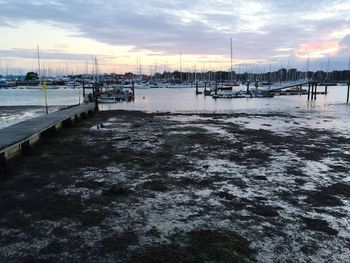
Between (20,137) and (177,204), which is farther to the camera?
(20,137)

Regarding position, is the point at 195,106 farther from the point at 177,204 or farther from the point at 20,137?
the point at 177,204

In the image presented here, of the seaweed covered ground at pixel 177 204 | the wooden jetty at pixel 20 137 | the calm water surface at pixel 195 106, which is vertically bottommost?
the calm water surface at pixel 195 106

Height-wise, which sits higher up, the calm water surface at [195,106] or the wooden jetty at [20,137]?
the wooden jetty at [20,137]

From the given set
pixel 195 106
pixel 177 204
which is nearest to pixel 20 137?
pixel 177 204

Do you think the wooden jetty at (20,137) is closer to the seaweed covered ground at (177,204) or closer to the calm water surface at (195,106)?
the seaweed covered ground at (177,204)

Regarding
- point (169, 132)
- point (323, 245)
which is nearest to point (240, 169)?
point (323, 245)

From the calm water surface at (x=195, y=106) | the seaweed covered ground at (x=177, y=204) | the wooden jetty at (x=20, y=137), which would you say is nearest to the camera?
the seaweed covered ground at (x=177, y=204)

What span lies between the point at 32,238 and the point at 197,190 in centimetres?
431

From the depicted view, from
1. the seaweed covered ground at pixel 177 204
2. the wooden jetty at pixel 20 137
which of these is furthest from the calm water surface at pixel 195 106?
the seaweed covered ground at pixel 177 204

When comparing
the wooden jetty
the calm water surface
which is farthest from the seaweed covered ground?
the calm water surface

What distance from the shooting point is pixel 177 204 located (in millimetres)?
8234

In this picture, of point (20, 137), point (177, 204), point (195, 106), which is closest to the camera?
point (177, 204)

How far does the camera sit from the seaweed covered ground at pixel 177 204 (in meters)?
5.96

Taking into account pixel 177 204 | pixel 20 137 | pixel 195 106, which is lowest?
pixel 195 106
